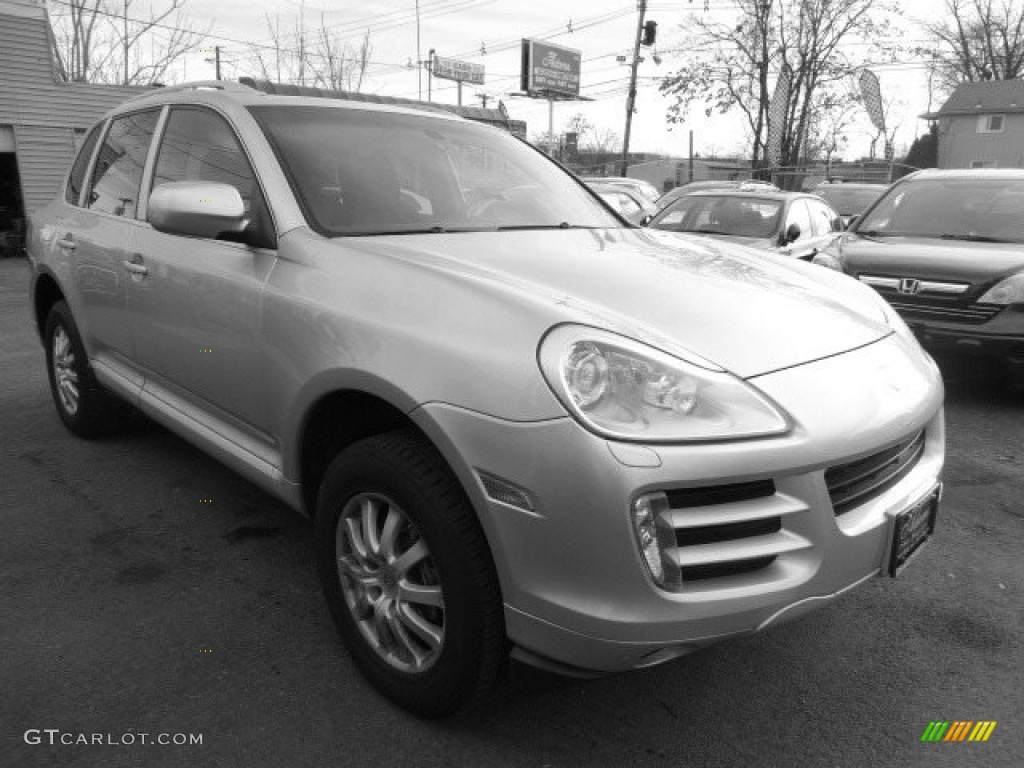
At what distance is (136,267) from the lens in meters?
3.26

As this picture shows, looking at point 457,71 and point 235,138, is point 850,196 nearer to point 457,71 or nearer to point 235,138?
point 235,138

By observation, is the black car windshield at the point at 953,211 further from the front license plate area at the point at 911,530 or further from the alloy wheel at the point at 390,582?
the alloy wheel at the point at 390,582

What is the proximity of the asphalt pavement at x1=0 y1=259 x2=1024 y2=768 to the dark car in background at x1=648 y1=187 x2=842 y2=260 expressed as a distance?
200 inches

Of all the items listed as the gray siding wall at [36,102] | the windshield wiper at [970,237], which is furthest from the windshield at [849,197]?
the gray siding wall at [36,102]

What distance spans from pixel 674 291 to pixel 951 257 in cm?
417

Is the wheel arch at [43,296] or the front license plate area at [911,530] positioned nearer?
the front license plate area at [911,530]

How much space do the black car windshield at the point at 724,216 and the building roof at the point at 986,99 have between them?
48.1 metres

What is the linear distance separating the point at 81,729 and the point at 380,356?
1254mm

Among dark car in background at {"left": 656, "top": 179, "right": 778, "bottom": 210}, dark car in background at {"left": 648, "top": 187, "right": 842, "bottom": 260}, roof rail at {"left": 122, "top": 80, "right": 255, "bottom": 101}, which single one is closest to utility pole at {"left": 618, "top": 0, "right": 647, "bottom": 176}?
dark car in background at {"left": 656, "top": 179, "right": 778, "bottom": 210}

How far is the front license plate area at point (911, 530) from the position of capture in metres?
2.03

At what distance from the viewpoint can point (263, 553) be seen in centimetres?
318

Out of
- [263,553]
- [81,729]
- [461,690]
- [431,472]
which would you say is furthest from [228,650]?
[431,472]

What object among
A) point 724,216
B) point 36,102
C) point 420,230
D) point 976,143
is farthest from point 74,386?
point 976,143

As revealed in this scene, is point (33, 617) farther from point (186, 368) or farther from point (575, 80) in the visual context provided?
point (575, 80)
